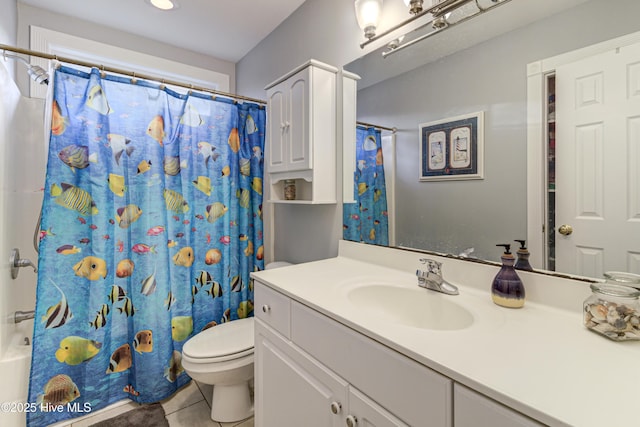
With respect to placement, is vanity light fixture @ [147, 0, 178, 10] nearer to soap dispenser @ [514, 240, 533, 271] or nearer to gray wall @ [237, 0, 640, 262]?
gray wall @ [237, 0, 640, 262]

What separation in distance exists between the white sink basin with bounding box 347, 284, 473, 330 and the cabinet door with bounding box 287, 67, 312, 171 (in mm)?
741

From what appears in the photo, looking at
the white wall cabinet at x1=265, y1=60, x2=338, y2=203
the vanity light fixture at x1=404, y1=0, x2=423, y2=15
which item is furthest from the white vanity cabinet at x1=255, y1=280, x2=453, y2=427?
the vanity light fixture at x1=404, y1=0, x2=423, y2=15

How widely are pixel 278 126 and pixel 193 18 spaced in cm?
108

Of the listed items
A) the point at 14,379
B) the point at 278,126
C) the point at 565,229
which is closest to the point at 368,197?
the point at 278,126

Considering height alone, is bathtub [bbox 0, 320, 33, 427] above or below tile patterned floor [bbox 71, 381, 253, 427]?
above

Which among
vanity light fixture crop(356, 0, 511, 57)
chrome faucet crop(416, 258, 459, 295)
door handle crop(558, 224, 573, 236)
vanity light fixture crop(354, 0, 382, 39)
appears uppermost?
vanity light fixture crop(354, 0, 382, 39)

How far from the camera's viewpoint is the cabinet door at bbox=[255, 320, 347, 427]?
0.88m

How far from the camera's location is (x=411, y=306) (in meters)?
1.10

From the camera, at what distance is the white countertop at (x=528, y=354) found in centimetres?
48

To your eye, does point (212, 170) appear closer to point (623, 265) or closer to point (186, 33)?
point (186, 33)

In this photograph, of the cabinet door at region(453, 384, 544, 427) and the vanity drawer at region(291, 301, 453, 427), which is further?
the vanity drawer at region(291, 301, 453, 427)

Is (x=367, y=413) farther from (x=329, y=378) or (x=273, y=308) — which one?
(x=273, y=308)

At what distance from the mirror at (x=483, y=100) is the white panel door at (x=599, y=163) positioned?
77 mm

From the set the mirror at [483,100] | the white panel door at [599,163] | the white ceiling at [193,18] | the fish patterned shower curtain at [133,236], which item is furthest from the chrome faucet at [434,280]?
the white ceiling at [193,18]
